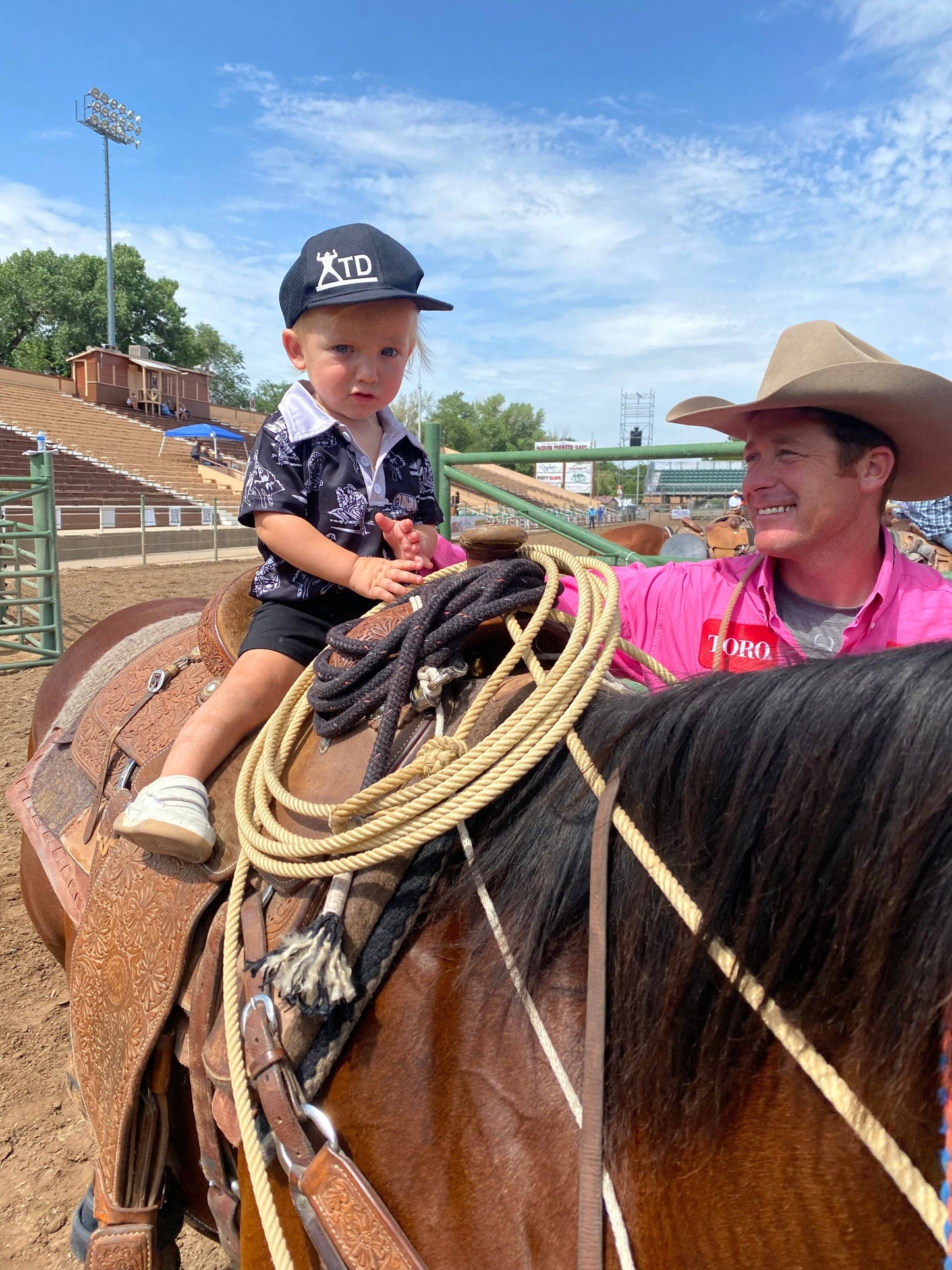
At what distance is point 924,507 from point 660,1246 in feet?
24.8

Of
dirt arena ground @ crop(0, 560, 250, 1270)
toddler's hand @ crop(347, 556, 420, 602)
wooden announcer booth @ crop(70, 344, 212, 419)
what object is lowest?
dirt arena ground @ crop(0, 560, 250, 1270)

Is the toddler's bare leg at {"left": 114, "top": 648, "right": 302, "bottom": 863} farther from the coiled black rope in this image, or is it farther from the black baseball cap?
the black baseball cap

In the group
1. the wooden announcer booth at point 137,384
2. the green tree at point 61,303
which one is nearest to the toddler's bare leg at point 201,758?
the wooden announcer booth at point 137,384

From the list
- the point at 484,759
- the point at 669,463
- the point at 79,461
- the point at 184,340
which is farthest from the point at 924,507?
the point at 184,340

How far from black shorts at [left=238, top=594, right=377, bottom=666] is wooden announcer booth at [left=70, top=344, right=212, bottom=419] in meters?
36.6

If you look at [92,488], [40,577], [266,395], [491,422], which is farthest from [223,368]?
[40,577]

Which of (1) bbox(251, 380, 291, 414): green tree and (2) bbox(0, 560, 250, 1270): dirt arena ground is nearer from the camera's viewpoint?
(2) bbox(0, 560, 250, 1270): dirt arena ground

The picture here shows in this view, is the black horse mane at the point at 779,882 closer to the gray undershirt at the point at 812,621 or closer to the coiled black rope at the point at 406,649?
the coiled black rope at the point at 406,649

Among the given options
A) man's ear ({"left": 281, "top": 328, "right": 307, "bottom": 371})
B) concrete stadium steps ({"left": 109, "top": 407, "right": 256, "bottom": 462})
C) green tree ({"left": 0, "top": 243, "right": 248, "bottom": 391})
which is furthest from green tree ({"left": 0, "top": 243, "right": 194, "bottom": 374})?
man's ear ({"left": 281, "top": 328, "right": 307, "bottom": 371})

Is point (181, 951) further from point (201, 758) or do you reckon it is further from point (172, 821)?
point (201, 758)

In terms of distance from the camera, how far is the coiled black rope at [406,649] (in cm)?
110

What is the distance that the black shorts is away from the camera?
1.55 meters

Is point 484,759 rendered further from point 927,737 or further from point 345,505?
point 345,505

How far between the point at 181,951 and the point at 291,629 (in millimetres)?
631
